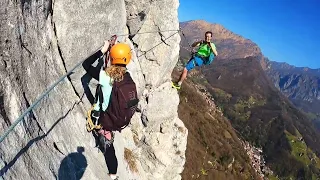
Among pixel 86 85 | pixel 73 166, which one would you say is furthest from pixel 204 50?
pixel 73 166

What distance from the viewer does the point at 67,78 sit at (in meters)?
12.5

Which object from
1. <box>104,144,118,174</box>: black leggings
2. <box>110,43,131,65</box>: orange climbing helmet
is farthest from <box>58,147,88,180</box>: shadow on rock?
<box>110,43,131,65</box>: orange climbing helmet

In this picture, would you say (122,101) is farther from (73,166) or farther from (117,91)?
(73,166)

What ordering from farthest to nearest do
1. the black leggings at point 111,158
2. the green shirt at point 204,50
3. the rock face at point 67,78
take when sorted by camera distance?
the green shirt at point 204,50 < the black leggings at point 111,158 < the rock face at point 67,78

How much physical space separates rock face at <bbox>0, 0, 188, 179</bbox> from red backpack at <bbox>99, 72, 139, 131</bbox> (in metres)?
1.74

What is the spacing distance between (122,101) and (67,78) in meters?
5.22

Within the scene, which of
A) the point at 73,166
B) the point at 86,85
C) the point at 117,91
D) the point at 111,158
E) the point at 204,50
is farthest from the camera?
the point at 204,50

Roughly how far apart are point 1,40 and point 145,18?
1339 cm

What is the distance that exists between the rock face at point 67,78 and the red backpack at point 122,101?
1739 mm

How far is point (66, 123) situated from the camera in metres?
10.3

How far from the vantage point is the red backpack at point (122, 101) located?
7953mm

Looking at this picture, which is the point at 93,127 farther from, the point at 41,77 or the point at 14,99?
the point at 14,99

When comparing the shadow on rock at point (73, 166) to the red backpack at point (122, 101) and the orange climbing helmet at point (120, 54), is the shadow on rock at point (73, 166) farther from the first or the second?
the orange climbing helmet at point (120, 54)

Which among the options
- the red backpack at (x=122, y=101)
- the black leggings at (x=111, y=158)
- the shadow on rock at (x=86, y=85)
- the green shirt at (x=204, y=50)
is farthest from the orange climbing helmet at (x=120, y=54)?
the green shirt at (x=204, y=50)
